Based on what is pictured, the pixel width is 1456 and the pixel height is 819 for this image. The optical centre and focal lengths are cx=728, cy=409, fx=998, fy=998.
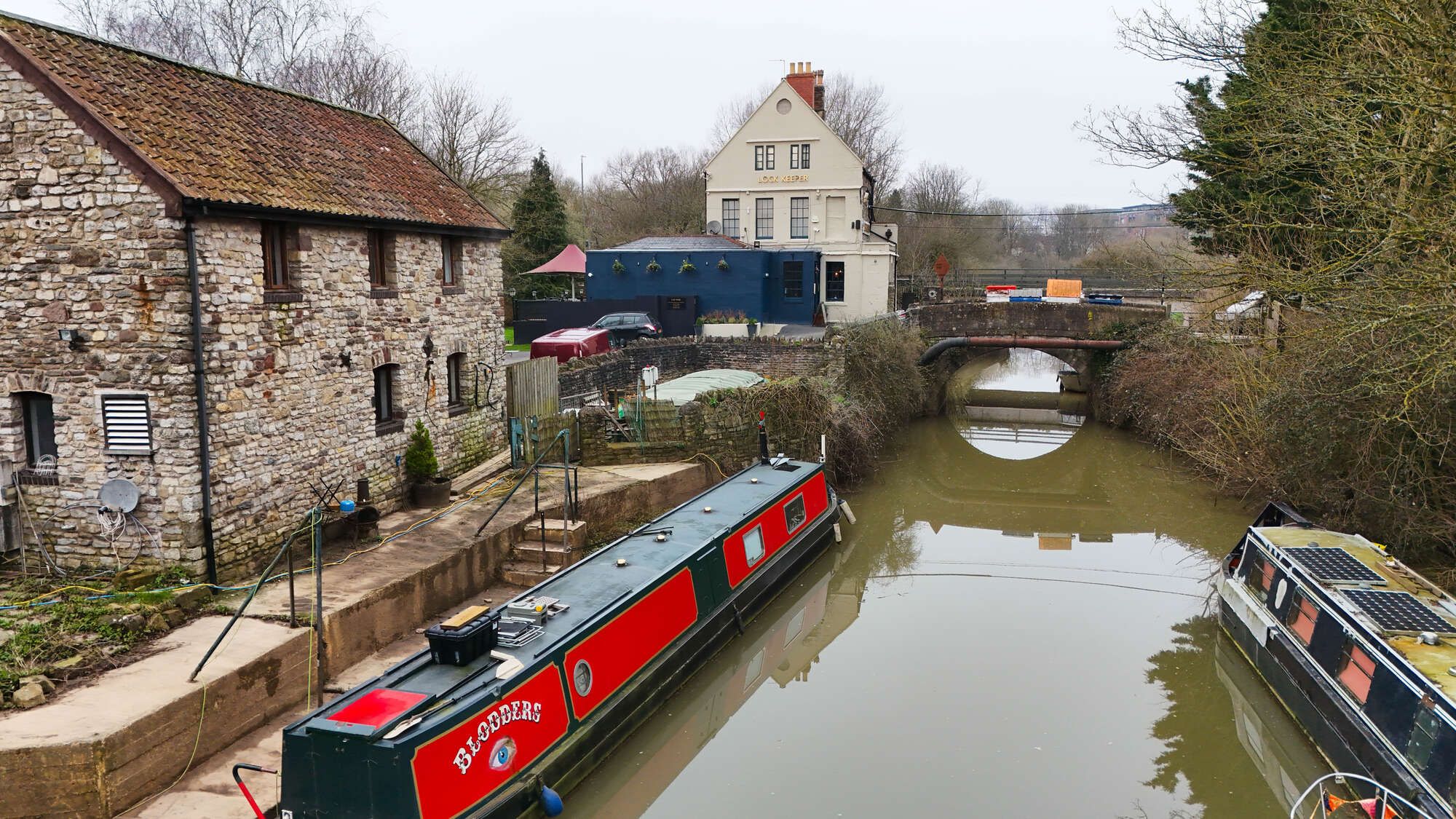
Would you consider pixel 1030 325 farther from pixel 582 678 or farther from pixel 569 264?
pixel 582 678

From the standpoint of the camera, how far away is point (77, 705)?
7910 mm

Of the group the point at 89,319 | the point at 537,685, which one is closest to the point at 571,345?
the point at 89,319

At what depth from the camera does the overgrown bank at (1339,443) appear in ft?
39.0

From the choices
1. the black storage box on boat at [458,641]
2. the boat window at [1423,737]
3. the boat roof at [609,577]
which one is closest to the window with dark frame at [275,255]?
the boat roof at [609,577]

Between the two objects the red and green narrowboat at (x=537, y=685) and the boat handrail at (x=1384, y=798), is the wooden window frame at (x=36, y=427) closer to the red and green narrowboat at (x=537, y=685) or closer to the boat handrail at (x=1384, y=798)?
the red and green narrowboat at (x=537, y=685)

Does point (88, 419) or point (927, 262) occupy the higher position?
point (927, 262)

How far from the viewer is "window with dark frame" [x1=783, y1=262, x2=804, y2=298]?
31.7 m

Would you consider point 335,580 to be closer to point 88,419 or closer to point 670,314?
point 88,419

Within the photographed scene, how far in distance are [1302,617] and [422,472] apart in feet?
36.3

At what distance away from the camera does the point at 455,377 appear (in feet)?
51.3

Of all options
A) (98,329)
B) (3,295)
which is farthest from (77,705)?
(3,295)

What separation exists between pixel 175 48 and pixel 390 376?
21754 mm

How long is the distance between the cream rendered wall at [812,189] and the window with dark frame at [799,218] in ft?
0.42

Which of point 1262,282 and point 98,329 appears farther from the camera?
point 1262,282
